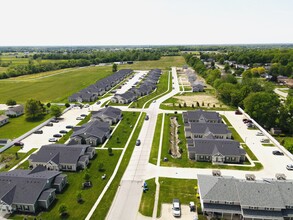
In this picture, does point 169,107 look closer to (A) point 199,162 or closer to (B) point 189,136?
(B) point 189,136

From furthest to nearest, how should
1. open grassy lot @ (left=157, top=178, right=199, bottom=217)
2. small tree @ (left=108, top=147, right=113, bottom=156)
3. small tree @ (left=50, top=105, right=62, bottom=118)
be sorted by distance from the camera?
small tree @ (left=50, top=105, right=62, bottom=118) < small tree @ (left=108, top=147, right=113, bottom=156) < open grassy lot @ (left=157, top=178, right=199, bottom=217)

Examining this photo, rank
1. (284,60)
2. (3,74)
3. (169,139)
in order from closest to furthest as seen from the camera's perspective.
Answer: (169,139)
(3,74)
(284,60)

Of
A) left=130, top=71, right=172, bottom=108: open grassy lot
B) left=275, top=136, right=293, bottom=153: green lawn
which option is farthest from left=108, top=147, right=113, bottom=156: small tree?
left=130, top=71, right=172, bottom=108: open grassy lot

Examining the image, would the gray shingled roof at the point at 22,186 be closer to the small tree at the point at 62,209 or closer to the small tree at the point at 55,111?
the small tree at the point at 62,209

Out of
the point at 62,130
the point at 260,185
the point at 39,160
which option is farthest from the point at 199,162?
the point at 62,130

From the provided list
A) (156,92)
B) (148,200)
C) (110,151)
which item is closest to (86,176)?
(110,151)

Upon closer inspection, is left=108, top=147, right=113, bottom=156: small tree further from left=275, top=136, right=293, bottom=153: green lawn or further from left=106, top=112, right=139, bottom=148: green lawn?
left=275, top=136, right=293, bottom=153: green lawn

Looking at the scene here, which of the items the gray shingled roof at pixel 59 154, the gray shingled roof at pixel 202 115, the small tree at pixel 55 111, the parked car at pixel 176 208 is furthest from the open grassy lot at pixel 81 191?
the small tree at pixel 55 111

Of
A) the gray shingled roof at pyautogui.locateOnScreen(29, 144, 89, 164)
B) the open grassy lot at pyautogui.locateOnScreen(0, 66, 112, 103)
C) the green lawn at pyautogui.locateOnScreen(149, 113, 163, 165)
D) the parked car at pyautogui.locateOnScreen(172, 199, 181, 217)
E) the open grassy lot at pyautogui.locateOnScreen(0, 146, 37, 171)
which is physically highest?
the gray shingled roof at pyautogui.locateOnScreen(29, 144, 89, 164)
